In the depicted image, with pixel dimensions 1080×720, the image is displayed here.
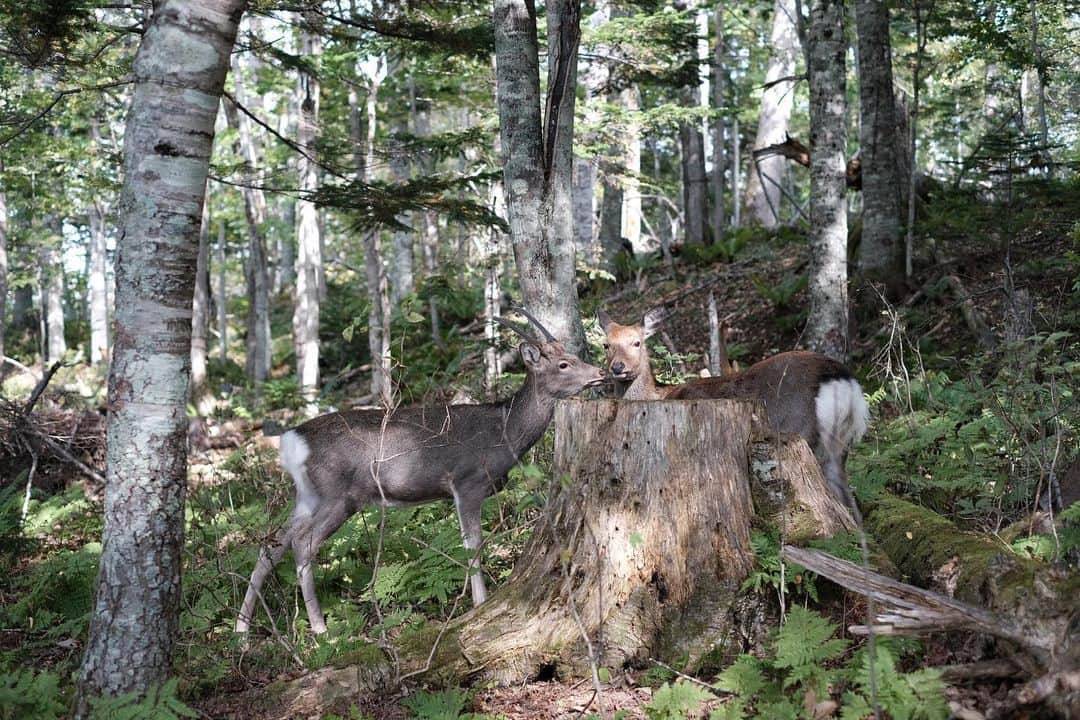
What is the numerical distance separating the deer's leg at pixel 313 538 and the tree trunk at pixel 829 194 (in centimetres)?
555

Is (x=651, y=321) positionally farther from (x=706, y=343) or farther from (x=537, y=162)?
(x=706, y=343)

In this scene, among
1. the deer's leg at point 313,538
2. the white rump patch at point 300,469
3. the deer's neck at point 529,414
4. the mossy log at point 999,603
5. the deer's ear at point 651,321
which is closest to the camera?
the mossy log at point 999,603

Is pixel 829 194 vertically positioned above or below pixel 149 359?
above

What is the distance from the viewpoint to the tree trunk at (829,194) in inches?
383

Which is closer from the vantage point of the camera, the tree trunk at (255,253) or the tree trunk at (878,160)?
the tree trunk at (878,160)

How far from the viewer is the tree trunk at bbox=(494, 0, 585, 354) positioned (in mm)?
7395

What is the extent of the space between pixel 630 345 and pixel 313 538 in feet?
10.2

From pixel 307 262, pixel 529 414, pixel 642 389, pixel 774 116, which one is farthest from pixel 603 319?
pixel 774 116

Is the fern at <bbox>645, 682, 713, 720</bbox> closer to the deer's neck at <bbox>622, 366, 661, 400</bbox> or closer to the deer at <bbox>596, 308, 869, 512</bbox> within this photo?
the deer at <bbox>596, 308, 869, 512</bbox>

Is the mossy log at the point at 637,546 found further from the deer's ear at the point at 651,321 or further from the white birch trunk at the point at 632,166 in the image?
the white birch trunk at the point at 632,166

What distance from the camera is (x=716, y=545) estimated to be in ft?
14.0

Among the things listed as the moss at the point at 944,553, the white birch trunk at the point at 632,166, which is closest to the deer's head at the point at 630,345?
the moss at the point at 944,553

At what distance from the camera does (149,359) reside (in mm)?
4102

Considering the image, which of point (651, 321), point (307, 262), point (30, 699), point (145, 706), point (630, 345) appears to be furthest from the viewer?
point (307, 262)
